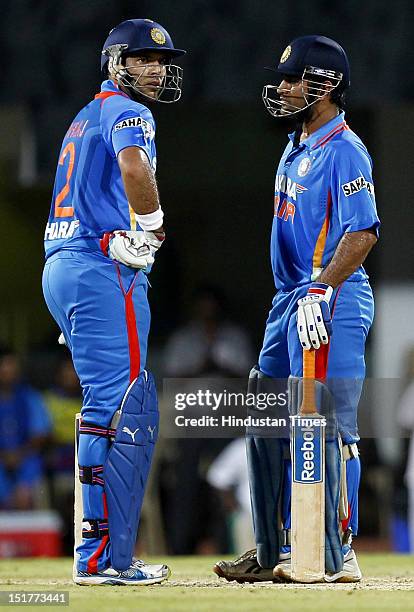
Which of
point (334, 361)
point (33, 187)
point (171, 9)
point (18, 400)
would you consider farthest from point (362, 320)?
point (33, 187)

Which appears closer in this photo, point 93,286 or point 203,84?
point 93,286

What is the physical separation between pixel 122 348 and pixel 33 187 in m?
7.25

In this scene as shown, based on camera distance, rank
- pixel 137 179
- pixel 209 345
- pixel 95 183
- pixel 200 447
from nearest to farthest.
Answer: pixel 137 179 → pixel 95 183 → pixel 200 447 → pixel 209 345

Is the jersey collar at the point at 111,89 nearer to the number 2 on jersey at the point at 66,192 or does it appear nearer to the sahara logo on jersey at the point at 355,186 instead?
the number 2 on jersey at the point at 66,192

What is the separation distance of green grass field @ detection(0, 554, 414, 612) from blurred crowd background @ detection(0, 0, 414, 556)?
3.48 m

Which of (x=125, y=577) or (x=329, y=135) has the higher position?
(x=329, y=135)

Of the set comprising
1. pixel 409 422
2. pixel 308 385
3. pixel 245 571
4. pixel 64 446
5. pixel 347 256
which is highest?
pixel 347 256

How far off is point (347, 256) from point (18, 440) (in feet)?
16.4

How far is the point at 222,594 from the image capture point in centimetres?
456

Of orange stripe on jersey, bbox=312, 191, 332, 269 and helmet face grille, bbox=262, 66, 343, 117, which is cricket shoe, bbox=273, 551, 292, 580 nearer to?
orange stripe on jersey, bbox=312, 191, 332, 269

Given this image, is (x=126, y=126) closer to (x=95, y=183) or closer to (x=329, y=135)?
(x=95, y=183)

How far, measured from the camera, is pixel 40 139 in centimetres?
977

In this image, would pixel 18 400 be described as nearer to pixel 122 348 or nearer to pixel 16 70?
pixel 16 70

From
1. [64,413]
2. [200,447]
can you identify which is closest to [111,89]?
[200,447]
